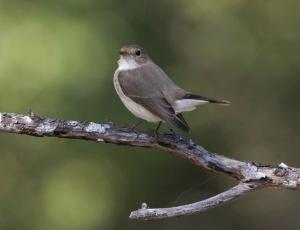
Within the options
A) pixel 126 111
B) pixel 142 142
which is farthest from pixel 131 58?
pixel 142 142

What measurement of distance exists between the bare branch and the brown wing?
0.79 metres

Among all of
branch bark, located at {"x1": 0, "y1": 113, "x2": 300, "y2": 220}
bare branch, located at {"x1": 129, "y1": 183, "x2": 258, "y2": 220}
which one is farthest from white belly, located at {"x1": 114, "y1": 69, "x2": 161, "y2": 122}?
bare branch, located at {"x1": 129, "y1": 183, "x2": 258, "y2": 220}

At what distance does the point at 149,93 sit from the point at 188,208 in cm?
166

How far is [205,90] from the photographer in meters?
9.58

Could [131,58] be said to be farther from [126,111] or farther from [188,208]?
[188,208]

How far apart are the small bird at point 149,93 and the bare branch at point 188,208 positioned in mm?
786

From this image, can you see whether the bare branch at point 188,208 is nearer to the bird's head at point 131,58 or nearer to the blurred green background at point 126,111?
the bird's head at point 131,58

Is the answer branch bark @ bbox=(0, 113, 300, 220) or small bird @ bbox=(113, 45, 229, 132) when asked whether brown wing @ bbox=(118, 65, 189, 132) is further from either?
branch bark @ bbox=(0, 113, 300, 220)

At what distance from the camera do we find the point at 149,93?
6543mm

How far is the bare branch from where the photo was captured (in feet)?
16.1

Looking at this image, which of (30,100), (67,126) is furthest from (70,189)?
(67,126)

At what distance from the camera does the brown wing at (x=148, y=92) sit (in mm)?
6105

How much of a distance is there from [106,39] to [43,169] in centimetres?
132

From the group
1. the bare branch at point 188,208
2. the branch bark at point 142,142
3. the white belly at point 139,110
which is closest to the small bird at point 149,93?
the white belly at point 139,110
